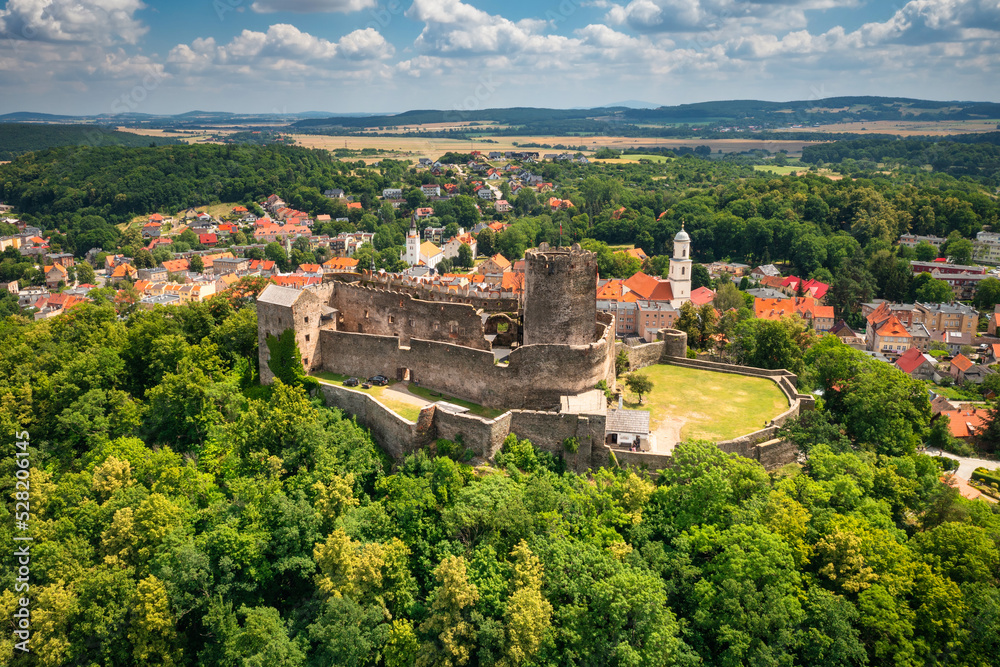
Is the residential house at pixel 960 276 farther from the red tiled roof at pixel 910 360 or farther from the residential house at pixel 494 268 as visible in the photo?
the residential house at pixel 494 268

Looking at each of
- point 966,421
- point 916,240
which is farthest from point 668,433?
point 916,240

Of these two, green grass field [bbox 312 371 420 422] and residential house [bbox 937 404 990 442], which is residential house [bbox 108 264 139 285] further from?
residential house [bbox 937 404 990 442]

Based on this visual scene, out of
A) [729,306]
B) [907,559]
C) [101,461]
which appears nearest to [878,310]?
[729,306]

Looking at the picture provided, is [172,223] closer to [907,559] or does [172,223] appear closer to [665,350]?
[665,350]

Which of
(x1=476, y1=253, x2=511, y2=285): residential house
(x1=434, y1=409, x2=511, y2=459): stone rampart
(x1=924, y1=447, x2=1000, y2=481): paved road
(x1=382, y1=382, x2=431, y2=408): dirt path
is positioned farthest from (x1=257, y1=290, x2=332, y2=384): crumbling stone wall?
(x1=476, y1=253, x2=511, y2=285): residential house

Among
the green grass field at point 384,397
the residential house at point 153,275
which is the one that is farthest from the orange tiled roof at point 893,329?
the residential house at point 153,275

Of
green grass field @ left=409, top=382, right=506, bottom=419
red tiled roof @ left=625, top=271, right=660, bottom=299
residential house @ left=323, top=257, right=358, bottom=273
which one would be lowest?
residential house @ left=323, top=257, right=358, bottom=273
